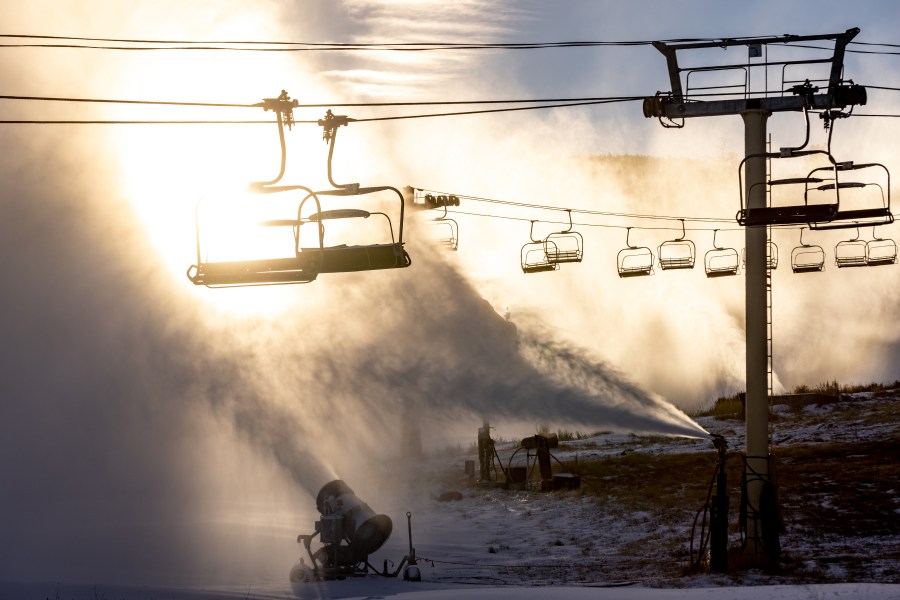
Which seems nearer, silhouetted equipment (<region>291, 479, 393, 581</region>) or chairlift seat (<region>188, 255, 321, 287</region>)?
chairlift seat (<region>188, 255, 321, 287</region>)

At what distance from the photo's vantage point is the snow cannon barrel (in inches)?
965

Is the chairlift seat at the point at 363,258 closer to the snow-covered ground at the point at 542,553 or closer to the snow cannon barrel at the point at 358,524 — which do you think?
the snow-covered ground at the point at 542,553

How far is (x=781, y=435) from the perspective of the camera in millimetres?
47594

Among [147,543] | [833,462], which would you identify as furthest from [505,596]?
[833,462]

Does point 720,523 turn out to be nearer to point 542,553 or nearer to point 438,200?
point 542,553

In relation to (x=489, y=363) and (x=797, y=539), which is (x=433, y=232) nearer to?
(x=489, y=363)

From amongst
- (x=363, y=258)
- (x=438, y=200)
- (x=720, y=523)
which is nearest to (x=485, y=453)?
(x=438, y=200)

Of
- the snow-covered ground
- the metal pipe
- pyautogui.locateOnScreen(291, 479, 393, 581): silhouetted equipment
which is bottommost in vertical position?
the snow-covered ground

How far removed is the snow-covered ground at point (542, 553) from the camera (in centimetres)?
2069

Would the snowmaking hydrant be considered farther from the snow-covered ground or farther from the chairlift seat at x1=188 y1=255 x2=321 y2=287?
the chairlift seat at x1=188 y1=255 x2=321 y2=287

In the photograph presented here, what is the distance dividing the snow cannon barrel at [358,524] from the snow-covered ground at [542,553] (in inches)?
26.2

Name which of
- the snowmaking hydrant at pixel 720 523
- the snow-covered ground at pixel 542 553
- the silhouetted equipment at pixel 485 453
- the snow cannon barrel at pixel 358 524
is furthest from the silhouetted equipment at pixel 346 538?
the silhouetted equipment at pixel 485 453

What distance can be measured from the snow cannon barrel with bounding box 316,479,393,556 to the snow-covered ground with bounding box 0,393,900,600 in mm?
665

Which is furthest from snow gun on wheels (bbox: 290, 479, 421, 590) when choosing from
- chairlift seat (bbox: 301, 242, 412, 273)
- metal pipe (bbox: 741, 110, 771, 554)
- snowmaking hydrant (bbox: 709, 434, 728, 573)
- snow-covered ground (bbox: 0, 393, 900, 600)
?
chairlift seat (bbox: 301, 242, 412, 273)
